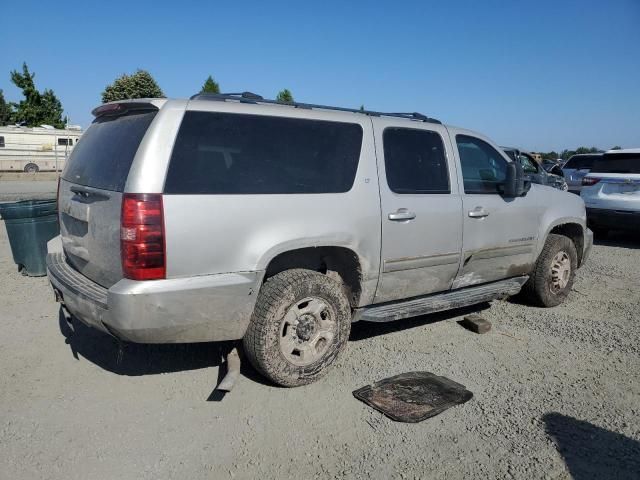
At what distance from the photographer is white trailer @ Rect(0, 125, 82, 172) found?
97.8 ft

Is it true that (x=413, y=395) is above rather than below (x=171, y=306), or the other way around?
below

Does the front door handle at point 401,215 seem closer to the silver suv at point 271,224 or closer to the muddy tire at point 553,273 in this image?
the silver suv at point 271,224

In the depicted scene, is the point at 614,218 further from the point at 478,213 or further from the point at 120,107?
the point at 120,107

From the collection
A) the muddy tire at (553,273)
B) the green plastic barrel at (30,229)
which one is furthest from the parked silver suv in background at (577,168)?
the green plastic barrel at (30,229)

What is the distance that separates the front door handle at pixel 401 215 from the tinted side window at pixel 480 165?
31.4 inches

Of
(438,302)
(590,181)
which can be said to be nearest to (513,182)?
(438,302)

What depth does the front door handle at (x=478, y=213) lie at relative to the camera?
447 cm

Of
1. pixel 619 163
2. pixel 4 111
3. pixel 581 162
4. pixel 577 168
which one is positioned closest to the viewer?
pixel 619 163

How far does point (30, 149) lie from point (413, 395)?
33698 millimetres

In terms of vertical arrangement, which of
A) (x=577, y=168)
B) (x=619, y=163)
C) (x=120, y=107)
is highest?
(x=120, y=107)

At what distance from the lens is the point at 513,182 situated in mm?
4680

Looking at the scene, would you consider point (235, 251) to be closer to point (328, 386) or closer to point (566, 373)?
point (328, 386)

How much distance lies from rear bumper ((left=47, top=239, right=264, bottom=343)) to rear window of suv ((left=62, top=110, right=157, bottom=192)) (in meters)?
0.65

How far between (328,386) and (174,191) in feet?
5.80
